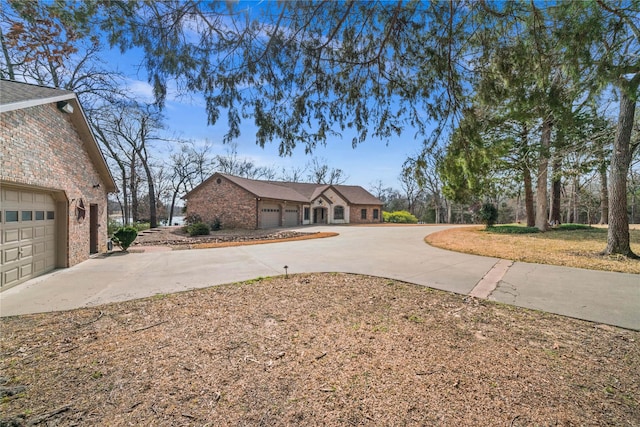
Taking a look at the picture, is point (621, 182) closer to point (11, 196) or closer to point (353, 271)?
point (353, 271)

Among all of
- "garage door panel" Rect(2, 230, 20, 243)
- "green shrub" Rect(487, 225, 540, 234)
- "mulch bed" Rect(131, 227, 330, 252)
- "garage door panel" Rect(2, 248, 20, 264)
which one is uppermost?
"garage door panel" Rect(2, 230, 20, 243)

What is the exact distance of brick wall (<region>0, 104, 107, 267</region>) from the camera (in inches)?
207

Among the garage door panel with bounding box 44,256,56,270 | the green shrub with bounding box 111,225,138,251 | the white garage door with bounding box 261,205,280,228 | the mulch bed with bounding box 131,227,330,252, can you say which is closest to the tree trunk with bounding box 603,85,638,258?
the mulch bed with bounding box 131,227,330,252

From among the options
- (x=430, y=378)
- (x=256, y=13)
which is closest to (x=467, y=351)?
(x=430, y=378)

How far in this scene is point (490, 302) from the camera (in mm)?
5035

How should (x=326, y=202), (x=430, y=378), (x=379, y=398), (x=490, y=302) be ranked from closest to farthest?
(x=379, y=398), (x=430, y=378), (x=490, y=302), (x=326, y=202)

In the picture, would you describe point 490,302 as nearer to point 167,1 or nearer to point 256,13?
point 256,13

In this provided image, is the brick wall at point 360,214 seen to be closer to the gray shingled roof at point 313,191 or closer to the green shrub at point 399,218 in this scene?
the gray shingled roof at point 313,191

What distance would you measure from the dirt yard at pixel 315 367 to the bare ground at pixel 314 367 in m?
0.01

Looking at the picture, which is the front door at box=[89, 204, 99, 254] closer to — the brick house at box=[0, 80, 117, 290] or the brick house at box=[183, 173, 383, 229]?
the brick house at box=[0, 80, 117, 290]

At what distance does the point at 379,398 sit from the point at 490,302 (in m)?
3.57

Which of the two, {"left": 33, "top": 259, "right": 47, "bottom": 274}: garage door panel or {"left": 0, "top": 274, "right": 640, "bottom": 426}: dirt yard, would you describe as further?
{"left": 33, "top": 259, "right": 47, "bottom": 274}: garage door panel

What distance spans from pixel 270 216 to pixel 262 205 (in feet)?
5.19

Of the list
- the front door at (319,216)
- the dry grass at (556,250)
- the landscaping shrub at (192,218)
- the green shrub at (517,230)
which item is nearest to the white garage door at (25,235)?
the dry grass at (556,250)
